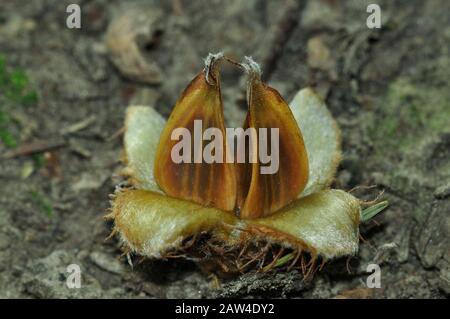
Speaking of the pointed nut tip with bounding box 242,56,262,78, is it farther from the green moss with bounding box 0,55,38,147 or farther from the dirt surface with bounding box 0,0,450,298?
the green moss with bounding box 0,55,38,147

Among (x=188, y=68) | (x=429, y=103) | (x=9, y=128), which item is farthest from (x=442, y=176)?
(x=9, y=128)

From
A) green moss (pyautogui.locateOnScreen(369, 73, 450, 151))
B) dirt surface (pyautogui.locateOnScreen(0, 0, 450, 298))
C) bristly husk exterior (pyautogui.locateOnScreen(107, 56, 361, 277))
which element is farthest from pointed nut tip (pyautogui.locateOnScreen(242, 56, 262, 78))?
green moss (pyautogui.locateOnScreen(369, 73, 450, 151))

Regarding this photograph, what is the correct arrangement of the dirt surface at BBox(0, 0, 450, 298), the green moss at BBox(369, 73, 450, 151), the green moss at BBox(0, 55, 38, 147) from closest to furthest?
the dirt surface at BBox(0, 0, 450, 298) → the green moss at BBox(369, 73, 450, 151) → the green moss at BBox(0, 55, 38, 147)

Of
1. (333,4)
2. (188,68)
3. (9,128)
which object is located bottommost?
(9,128)

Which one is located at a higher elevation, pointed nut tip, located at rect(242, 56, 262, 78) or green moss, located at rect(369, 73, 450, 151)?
pointed nut tip, located at rect(242, 56, 262, 78)

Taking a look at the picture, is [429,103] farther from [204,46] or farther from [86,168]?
[86,168]

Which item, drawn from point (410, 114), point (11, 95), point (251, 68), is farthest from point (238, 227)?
point (11, 95)

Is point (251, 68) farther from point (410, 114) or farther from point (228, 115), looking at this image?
point (410, 114)

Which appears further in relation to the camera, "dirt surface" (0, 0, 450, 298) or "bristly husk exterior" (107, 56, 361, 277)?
"dirt surface" (0, 0, 450, 298)

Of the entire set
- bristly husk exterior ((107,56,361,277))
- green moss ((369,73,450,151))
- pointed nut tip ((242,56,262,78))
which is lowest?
bristly husk exterior ((107,56,361,277))
